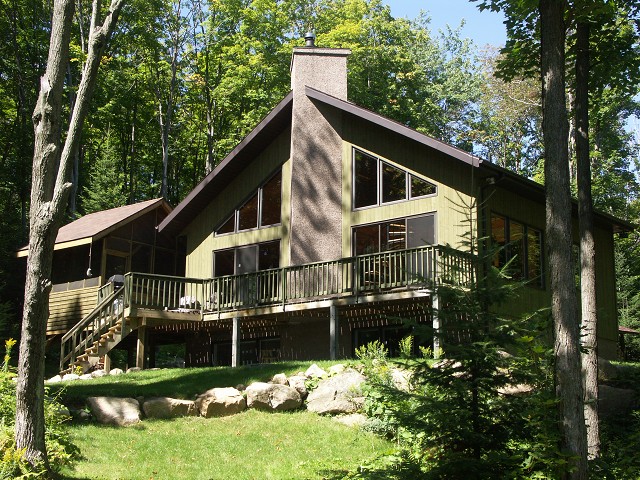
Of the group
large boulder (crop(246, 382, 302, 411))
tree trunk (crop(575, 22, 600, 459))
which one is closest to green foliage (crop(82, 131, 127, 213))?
large boulder (crop(246, 382, 302, 411))

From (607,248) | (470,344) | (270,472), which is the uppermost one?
(607,248)

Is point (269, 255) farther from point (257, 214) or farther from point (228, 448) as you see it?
point (228, 448)

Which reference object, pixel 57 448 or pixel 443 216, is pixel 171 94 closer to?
pixel 443 216

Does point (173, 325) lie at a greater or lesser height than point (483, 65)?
lesser

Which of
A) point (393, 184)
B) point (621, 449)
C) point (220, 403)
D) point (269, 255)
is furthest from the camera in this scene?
point (269, 255)

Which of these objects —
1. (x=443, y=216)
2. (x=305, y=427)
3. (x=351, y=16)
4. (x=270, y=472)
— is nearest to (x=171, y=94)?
(x=351, y=16)

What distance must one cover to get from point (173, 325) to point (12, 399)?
1119 cm

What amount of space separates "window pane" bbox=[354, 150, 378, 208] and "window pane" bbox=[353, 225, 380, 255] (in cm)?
68

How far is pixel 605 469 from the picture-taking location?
30.5 feet

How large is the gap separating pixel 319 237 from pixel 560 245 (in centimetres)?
1284

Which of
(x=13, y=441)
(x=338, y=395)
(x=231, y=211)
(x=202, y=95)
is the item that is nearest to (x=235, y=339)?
(x=231, y=211)

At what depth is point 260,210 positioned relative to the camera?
23969 millimetres

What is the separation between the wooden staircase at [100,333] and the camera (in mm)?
21219

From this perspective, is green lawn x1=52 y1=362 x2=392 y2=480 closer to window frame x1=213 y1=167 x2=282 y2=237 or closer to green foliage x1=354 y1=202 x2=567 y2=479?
green foliage x1=354 y1=202 x2=567 y2=479
